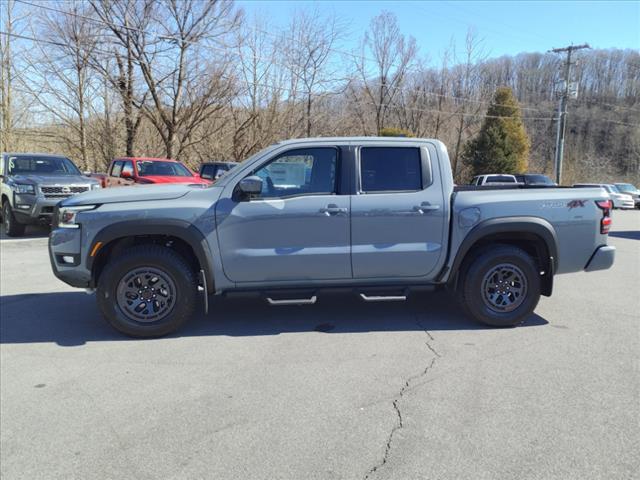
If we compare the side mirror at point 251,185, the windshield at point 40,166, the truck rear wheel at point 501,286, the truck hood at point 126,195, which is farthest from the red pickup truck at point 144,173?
the truck rear wheel at point 501,286

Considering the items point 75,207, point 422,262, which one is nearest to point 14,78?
point 75,207

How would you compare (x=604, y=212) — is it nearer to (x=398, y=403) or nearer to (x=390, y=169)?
(x=390, y=169)

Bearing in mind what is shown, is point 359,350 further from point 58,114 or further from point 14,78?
point 14,78

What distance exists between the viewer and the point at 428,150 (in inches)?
192

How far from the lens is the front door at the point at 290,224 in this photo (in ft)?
14.9

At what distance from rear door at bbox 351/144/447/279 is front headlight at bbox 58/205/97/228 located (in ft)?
8.50

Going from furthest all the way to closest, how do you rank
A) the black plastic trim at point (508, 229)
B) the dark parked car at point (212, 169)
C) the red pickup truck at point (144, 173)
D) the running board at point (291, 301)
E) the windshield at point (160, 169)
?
the dark parked car at point (212, 169), the windshield at point (160, 169), the red pickup truck at point (144, 173), the black plastic trim at point (508, 229), the running board at point (291, 301)

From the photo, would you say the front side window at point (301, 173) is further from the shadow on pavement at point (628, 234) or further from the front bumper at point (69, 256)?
the shadow on pavement at point (628, 234)

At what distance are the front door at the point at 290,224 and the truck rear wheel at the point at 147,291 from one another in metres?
0.49

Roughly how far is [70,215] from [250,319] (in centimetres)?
210

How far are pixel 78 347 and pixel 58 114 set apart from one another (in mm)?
26758

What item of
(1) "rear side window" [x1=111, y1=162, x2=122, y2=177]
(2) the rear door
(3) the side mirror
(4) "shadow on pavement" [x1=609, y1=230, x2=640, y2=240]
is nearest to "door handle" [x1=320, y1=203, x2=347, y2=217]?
(2) the rear door

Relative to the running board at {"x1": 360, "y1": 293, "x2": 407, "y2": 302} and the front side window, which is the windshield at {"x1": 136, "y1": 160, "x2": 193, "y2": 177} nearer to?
the front side window

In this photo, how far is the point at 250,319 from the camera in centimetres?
526
